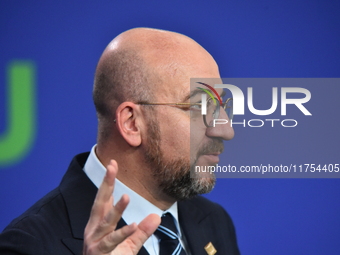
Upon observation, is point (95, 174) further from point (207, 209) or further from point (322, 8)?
point (322, 8)

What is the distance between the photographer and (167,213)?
74.4 inches

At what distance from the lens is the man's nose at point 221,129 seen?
72.0 inches

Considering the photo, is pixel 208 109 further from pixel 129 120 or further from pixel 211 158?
pixel 129 120

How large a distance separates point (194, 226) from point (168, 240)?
25 cm

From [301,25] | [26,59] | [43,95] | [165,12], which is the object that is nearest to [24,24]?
[26,59]

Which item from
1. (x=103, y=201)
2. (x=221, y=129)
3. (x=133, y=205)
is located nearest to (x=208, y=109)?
(x=221, y=129)

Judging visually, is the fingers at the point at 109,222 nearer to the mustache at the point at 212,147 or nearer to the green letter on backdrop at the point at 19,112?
the mustache at the point at 212,147

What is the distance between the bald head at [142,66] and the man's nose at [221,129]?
18cm

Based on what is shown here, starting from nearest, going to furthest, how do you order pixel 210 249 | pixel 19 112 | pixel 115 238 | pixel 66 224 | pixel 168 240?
1. pixel 115 238
2. pixel 66 224
3. pixel 168 240
4. pixel 210 249
5. pixel 19 112

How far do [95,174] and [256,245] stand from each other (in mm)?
1279

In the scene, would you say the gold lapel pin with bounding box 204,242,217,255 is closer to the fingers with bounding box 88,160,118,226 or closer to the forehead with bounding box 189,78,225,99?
the forehead with bounding box 189,78,225,99

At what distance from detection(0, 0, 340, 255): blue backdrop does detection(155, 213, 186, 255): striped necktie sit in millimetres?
594

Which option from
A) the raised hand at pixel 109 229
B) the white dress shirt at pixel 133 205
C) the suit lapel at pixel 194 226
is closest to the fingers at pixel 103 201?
the raised hand at pixel 109 229

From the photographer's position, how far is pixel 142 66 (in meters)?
1.79
